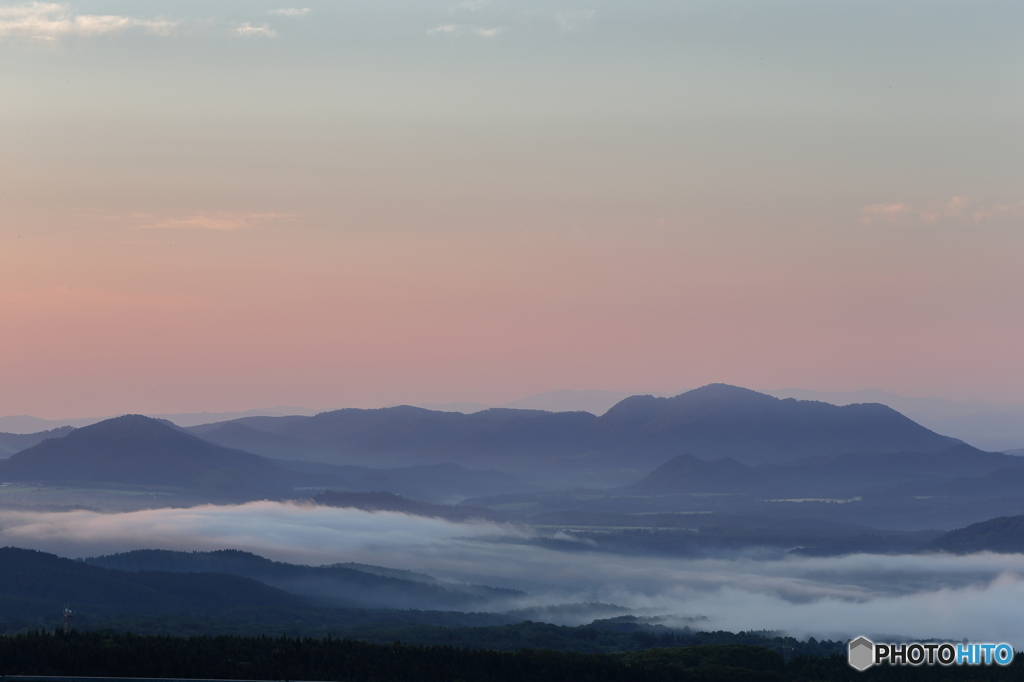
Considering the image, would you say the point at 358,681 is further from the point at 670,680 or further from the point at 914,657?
the point at 914,657

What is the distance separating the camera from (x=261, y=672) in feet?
508

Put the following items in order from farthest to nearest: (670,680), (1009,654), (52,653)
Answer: (670,680) → (52,653) → (1009,654)

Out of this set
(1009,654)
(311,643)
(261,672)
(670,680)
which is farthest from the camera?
(670,680)

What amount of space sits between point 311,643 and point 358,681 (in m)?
27.5

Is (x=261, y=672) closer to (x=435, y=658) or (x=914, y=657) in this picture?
(x=435, y=658)

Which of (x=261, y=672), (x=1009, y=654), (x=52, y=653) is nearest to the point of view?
(x=1009, y=654)

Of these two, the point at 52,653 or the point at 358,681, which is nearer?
the point at 52,653

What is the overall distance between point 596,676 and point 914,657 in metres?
82.6

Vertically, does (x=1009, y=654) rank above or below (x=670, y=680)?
above

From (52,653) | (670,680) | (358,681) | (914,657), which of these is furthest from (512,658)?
(914,657)

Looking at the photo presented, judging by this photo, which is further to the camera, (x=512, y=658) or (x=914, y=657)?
(x=512, y=658)

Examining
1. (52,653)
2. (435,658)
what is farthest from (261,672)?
(435,658)

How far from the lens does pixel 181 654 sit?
15562 centimetres

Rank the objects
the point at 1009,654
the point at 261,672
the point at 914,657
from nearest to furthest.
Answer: the point at 914,657, the point at 1009,654, the point at 261,672
